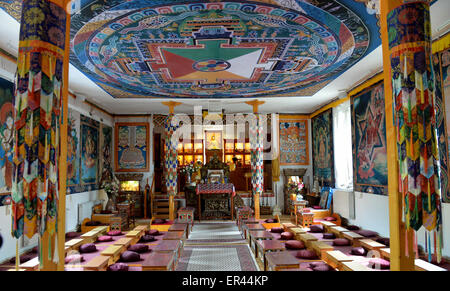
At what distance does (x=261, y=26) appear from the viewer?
511cm

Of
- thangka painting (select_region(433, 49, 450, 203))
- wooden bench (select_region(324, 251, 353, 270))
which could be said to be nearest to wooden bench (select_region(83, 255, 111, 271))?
wooden bench (select_region(324, 251, 353, 270))

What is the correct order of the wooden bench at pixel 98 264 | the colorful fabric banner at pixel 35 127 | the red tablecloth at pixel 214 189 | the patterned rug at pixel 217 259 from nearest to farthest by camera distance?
the colorful fabric banner at pixel 35 127, the wooden bench at pixel 98 264, the patterned rug at pixel 217 259, the red tablecloth at pixel 214 189

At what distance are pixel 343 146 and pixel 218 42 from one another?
621 cm

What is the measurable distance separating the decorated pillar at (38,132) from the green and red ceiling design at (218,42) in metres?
1.53

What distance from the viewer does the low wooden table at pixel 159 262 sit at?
15.0 ft

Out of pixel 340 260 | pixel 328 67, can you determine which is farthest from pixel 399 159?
pixel 328 67

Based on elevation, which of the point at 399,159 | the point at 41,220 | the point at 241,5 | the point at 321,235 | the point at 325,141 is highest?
the point at 241,5

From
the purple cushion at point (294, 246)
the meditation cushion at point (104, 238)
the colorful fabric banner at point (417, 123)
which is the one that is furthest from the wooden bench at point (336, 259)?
the meditation cushion at point (104, 238)

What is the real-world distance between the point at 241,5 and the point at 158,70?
11.4ft

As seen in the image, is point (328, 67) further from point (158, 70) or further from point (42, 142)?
point (42, 142)

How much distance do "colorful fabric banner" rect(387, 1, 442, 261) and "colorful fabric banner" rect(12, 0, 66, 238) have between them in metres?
3.41

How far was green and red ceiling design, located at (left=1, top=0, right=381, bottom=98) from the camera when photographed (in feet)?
14.8

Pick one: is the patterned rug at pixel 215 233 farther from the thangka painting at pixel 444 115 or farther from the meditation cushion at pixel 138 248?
the thangka painting at pixel 444 115

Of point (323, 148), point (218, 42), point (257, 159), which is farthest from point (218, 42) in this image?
point (323, 148)
